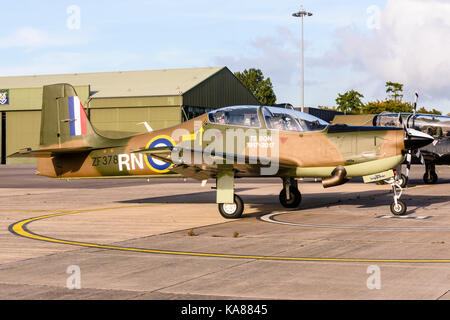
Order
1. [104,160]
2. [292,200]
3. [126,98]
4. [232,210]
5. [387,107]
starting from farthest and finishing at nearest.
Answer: [387,107] < [126,98] < [292,200] < [104,160] < [232,210]

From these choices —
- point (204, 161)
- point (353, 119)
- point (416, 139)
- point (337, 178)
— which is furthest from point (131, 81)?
point (416, 139)

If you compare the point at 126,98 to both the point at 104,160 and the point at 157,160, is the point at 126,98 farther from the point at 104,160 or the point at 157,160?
the point at 157,160

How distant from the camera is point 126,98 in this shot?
6009cm

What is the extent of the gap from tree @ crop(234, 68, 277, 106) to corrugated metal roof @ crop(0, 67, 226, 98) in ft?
150

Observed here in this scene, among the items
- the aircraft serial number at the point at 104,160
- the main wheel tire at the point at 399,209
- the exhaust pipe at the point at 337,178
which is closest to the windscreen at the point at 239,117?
the exhaust pipe at the point at 337,178

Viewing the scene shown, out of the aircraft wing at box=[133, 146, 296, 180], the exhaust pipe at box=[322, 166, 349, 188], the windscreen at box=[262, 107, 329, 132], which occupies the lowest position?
the exhaust pipe at box=[322, 166, 349, 188]

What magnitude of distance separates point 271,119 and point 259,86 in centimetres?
10298

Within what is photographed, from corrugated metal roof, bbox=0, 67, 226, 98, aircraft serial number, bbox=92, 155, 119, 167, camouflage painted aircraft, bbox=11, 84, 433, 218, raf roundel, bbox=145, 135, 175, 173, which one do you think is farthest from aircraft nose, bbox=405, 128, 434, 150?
corrugated metal roof, bbox=0, 67, 226, 98

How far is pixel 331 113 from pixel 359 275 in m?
72.9

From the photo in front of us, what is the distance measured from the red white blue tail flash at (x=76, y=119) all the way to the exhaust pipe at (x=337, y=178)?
7.31 m

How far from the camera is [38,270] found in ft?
27.9

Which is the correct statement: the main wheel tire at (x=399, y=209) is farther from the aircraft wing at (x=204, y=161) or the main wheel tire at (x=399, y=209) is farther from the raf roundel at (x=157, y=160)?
the raf roundel at (x=157, y=160)

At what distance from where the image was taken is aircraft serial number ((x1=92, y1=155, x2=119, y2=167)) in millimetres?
16844

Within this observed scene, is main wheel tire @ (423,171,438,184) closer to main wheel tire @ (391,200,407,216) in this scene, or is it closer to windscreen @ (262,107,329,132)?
main wheel tire @ (391,200,407,216)
